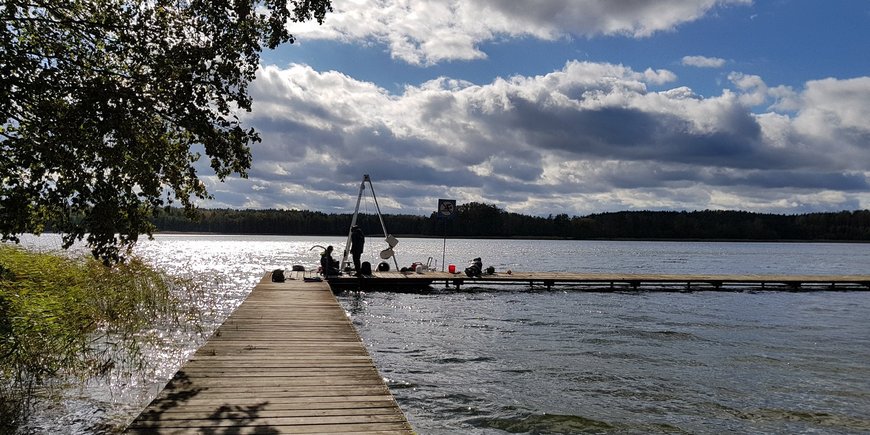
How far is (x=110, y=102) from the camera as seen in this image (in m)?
8.27

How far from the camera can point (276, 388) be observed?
7.00m

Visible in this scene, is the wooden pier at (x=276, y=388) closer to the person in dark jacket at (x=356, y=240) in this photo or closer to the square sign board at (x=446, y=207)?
the person in dark jacket at (x=356, y=240)

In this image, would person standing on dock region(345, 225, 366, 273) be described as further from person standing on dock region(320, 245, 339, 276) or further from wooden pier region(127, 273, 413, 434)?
wooden pier region(127, 273, 413, 434)

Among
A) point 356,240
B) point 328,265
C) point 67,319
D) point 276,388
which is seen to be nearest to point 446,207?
point 356,240

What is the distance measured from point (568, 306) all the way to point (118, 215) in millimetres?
17850

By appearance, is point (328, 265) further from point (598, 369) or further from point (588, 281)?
point (598, 369)

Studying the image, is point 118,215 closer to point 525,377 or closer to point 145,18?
point 145,18

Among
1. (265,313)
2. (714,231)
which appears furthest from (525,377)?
(714,231)

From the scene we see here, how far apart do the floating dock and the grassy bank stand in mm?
7739

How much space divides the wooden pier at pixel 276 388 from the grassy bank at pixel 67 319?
2582 mm

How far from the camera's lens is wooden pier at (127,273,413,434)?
5703mm

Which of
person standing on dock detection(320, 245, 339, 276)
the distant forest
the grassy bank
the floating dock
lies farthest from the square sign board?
the distant forest

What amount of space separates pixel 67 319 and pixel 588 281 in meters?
22.7

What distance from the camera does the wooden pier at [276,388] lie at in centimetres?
570
